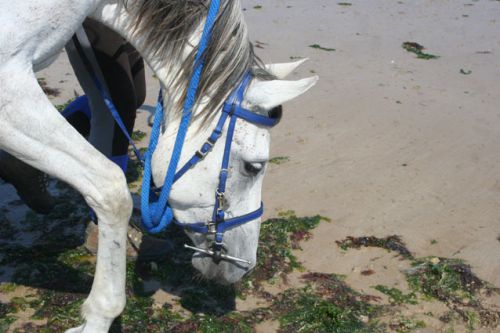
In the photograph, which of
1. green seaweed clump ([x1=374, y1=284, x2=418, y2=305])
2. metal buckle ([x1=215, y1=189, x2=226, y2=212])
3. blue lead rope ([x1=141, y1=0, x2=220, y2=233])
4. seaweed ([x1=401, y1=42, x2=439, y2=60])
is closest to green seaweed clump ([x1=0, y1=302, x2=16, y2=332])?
blue lead rope ([x1=141, y1=0, x2=220, y2=233])

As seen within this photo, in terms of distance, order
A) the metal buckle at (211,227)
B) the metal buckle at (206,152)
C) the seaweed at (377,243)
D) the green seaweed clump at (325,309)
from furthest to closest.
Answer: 1. the seaweed at (377,243)
2. the green seaweed clump at (325,309)
3. the metal buckle at (211,227)
4. the metal buckle at (206,152)

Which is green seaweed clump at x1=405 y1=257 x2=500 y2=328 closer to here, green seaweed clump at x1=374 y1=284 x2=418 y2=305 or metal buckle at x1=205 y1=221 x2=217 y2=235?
green seaweed clump at x1=374 y1=284 x2=418 y2=305

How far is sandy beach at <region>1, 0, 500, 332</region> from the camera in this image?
3.99 meters

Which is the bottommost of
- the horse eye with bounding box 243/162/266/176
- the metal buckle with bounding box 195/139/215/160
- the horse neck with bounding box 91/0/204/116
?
the horse eye with bounding box 243/162/266/176

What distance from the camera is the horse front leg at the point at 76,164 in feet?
7.48

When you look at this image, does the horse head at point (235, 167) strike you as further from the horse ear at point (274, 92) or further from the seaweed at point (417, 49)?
the seaweed at point (417, 49)

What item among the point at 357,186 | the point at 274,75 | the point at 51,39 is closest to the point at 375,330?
the point at 274,75

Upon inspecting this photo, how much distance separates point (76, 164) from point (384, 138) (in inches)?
147

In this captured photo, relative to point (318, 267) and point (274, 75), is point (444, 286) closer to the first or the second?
point (318, 267)

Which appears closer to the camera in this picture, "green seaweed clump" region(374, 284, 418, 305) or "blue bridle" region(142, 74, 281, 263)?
"blue bridle" region(142, 74, 281, 263)

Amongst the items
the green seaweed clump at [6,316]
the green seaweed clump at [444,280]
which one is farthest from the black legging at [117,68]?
the green seaweed clump at [444,280]

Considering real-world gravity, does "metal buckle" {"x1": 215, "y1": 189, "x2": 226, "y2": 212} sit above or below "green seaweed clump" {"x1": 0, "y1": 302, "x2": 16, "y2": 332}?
above

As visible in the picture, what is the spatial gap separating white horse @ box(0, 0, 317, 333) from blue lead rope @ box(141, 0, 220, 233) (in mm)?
33

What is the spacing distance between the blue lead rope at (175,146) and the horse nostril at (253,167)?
0.94 feet
